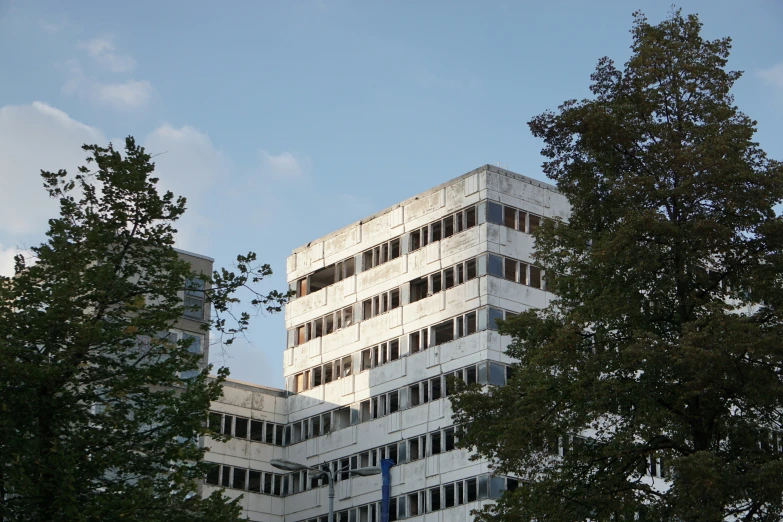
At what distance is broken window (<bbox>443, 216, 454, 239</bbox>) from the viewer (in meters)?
75.2

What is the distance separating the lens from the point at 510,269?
239 ft

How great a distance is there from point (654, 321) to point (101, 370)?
562 inches

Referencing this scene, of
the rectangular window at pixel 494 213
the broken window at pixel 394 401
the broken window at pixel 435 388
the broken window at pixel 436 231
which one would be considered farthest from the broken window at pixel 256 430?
the rectangular window at pixel 494 213

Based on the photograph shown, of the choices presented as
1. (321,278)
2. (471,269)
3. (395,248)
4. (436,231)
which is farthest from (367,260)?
(471,269)

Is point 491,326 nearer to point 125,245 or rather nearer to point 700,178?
point 700,178

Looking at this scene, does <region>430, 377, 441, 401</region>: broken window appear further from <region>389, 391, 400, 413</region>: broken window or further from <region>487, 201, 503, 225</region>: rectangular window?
<region>487, 201, 503, 225</region>: rectangular window

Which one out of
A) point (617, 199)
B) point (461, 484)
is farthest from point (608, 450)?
point (461, 484)

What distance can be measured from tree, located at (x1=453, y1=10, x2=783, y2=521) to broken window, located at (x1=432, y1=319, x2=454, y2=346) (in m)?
35.2

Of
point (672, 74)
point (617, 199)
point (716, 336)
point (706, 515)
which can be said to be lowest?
point (706, 515)

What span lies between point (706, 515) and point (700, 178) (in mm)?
9119

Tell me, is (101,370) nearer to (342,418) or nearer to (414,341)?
(414,341)

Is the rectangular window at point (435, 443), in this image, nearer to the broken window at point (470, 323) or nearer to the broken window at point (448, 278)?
the broken window at point (470, 323)

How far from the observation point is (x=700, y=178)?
35344 millimetres

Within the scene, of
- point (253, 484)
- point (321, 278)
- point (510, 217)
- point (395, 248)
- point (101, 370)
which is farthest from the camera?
point (321, 278)
